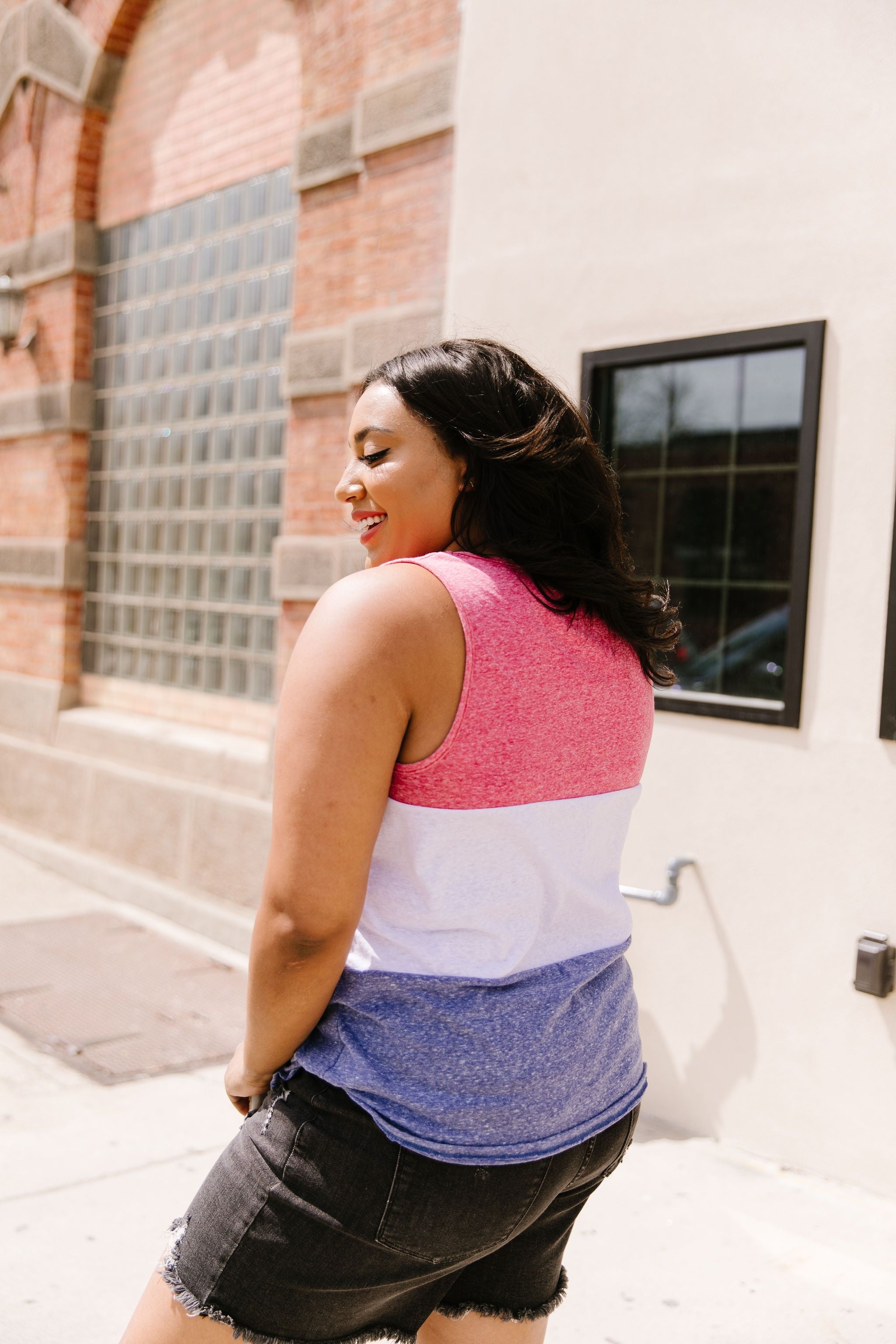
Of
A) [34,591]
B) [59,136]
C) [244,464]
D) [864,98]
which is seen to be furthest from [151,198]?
[864,98]

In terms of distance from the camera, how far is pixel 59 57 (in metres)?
7.70

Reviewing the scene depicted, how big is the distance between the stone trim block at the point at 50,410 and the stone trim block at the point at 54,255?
0.75 meters

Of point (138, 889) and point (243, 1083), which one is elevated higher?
point (243, 1083)

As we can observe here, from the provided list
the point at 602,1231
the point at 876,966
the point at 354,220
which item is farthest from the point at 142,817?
the point at 876,966

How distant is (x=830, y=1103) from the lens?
12.0 ft

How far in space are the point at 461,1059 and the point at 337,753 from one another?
0.37 m

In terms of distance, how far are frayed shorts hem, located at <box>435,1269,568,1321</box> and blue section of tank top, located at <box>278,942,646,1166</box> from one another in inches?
13.5

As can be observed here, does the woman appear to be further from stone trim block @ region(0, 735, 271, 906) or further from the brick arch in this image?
the brick arch

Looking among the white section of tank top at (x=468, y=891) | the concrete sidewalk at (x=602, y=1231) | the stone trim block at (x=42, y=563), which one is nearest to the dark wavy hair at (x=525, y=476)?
the white section of tank top at (x=468, y=891)

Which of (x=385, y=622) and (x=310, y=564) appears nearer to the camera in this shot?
(x=385, y=622)

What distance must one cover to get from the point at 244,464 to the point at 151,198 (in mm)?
2053

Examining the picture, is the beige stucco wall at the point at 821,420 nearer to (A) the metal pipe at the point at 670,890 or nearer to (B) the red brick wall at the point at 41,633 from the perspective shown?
(A) the metal pipe at the point at 670,890

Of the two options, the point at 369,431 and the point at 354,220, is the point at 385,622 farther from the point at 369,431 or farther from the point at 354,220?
the point at 354,220

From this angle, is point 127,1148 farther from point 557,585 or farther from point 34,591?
point 34,591
